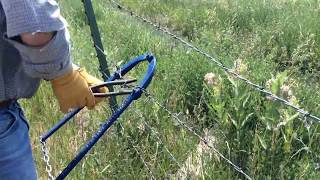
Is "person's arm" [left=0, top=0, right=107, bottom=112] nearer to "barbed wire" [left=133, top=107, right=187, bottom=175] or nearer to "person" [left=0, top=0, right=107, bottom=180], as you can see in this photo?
"person" [left=0, top=0, right=107, bottom=180]

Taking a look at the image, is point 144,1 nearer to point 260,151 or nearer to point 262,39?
point 262,39

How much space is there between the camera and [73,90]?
1.84m

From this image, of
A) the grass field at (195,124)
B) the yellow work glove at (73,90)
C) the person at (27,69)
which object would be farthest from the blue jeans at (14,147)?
the grass field at (195,124)

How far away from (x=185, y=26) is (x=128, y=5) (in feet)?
4.61

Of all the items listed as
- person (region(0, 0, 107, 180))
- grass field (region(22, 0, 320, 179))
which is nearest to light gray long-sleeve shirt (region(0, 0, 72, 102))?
person (region(0, 0, 107, 180))

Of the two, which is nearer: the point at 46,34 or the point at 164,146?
the point at 46,34

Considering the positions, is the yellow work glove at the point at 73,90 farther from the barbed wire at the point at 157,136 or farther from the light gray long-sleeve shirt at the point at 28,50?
the barbed wire at the point at 157,136

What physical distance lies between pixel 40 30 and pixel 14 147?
43 centimetres

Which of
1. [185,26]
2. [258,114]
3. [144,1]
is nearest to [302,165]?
[258,114]

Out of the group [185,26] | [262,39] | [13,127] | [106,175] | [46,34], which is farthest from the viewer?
[185,26]

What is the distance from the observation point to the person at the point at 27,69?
1546 mm

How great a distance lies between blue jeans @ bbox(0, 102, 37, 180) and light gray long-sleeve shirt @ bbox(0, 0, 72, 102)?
0.22 feet

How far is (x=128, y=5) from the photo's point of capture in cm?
773

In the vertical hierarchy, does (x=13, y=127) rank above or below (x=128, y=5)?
above
